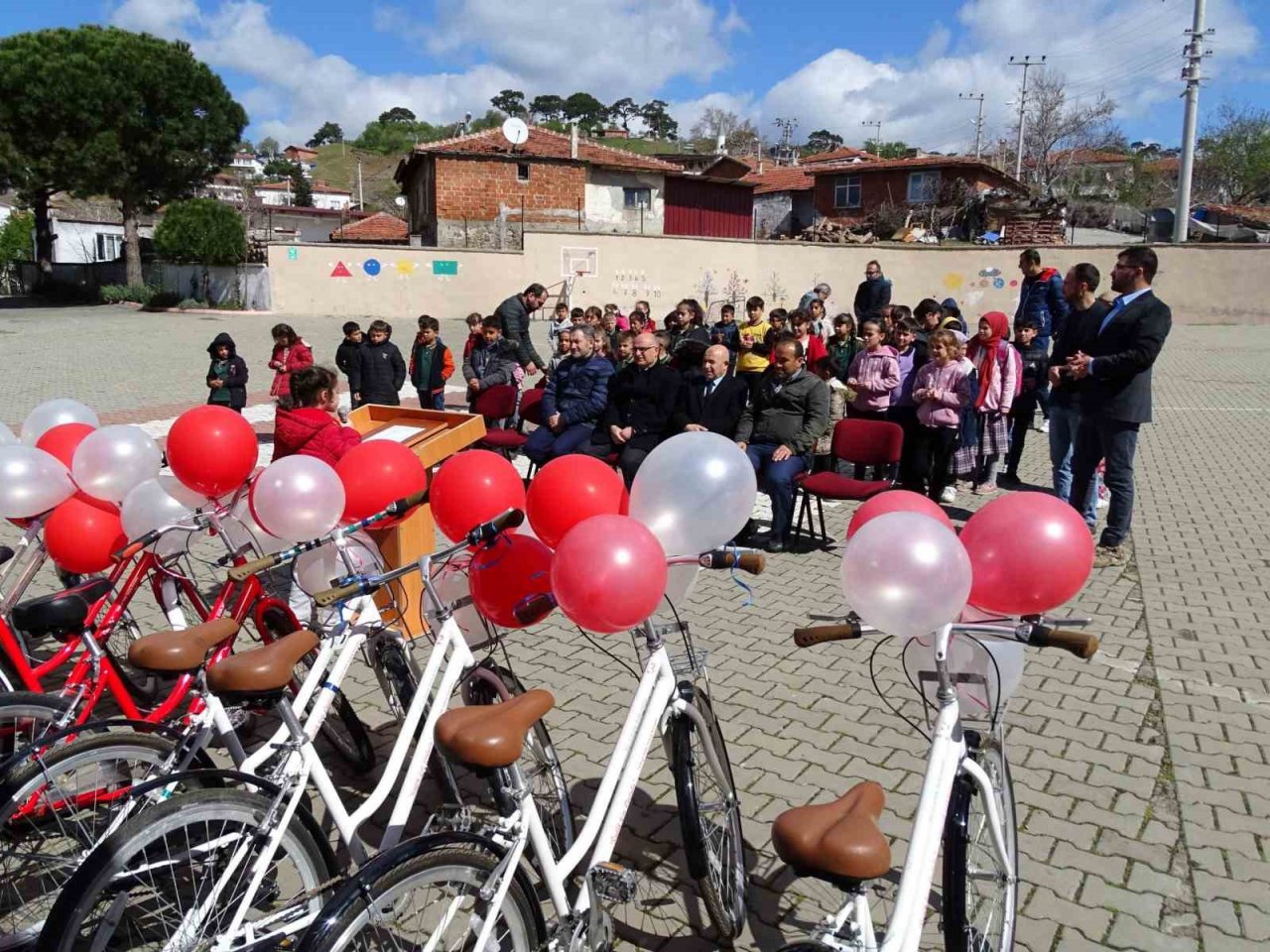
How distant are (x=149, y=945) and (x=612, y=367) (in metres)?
6.26

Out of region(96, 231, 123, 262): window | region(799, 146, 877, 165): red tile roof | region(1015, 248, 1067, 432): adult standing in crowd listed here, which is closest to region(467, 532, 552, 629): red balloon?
region(1015, 248, 1067, 432): adult standing in crowd

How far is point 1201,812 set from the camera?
3842 mm

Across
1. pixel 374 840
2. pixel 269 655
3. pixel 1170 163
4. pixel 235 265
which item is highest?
pixel 1170 163

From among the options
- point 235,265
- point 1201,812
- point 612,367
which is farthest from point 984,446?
point 235,265

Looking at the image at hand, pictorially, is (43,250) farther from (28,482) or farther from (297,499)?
(297,499)

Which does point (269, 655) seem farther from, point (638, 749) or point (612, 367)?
point (612, 367)

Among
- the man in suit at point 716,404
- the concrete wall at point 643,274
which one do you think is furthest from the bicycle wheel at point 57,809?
the concrete wall at point 643,274

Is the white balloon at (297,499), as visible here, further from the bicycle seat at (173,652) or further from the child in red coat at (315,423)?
the child in red coat at (315,423)

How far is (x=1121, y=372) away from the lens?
254 inches

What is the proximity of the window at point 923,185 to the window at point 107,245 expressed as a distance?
44710 millimetres

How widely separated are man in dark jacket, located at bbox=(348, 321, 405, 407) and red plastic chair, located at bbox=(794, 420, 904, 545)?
187 inches

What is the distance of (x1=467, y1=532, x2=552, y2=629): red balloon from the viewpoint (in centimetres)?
312

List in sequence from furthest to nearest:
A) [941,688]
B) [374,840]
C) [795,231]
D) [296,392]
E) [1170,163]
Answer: [1170,163] < [795,231] < [296,392] < [374,840] < [941,688]

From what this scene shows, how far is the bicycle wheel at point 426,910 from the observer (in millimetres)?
2019
